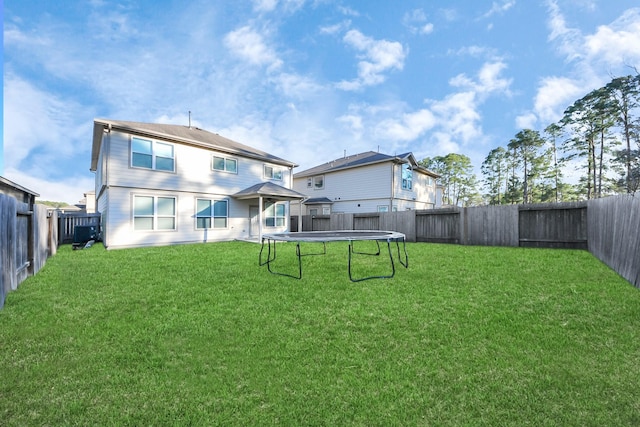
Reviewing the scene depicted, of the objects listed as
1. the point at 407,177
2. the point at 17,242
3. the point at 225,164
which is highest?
the point at 407,177

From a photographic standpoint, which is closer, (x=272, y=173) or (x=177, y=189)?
(x=177, y=189)

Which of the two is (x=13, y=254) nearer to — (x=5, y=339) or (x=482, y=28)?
(x=5, y=339)

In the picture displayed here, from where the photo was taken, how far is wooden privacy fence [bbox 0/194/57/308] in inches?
151

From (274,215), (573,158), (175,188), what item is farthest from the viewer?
(573,158)

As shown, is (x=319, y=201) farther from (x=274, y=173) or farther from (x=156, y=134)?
(x=156, y=134)

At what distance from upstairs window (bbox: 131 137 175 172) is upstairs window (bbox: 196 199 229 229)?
2.16 meters

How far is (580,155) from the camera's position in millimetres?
21594

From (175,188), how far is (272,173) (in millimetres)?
5650

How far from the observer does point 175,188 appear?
39.1ft

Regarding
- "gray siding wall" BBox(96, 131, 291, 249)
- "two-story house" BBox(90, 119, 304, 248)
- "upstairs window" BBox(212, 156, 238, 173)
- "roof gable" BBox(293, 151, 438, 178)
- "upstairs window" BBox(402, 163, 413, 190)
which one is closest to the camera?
"gray siding wall" BBox(96, 131, 291, 249)

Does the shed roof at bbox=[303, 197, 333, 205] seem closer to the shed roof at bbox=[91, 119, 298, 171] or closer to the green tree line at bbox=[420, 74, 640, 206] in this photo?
the shed roof at bbox=[91, 119, 298, 171]

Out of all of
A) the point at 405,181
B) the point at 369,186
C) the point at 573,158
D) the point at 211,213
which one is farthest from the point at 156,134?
the point at 573,158

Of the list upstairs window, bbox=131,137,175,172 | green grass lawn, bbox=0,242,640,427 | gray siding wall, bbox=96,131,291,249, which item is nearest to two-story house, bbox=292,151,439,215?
gray siding wall, bbox=96,131,291,249

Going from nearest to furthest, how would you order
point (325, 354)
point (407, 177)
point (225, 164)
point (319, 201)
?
point (325, 354) < point (225, 164) < point (407, 177) < point (319, 201)
